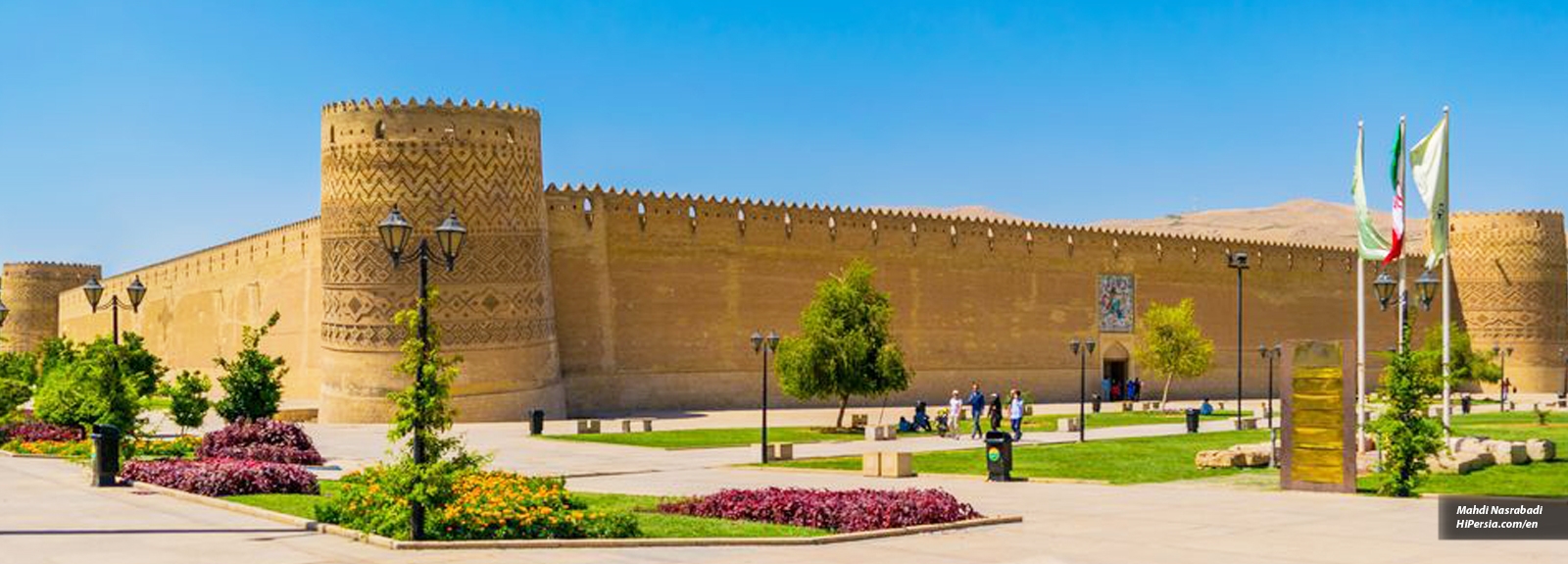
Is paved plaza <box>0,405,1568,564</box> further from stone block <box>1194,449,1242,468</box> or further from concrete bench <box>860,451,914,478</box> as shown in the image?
stone block <box>1194,449,1242,468</box>

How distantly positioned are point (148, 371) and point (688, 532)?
15893mm

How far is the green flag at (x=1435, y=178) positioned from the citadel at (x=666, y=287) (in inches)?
703

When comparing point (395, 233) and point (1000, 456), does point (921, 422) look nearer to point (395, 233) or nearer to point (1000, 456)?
point (1000, 456)

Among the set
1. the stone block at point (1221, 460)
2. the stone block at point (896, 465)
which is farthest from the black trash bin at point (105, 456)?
the stone block at point (1221, 460)

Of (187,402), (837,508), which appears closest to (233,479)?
(837,508)

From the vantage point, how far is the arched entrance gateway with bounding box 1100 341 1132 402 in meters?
46.8

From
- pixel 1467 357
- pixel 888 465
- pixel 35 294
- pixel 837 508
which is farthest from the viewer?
pixel 35 294

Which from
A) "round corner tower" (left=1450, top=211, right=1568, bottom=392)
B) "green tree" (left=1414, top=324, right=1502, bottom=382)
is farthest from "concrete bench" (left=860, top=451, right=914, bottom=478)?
"round corner tower" (left=1450, top=211, right=1568, bottom=392)

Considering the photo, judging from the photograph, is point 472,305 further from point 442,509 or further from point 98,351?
point 442,509

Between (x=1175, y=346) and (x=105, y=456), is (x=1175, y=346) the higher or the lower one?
the higher one

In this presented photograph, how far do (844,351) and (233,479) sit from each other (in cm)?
1677

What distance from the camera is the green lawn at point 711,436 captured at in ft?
86.1

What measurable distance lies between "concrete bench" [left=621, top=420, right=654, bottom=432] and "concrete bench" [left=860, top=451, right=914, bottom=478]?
1019cm

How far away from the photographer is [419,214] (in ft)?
103
